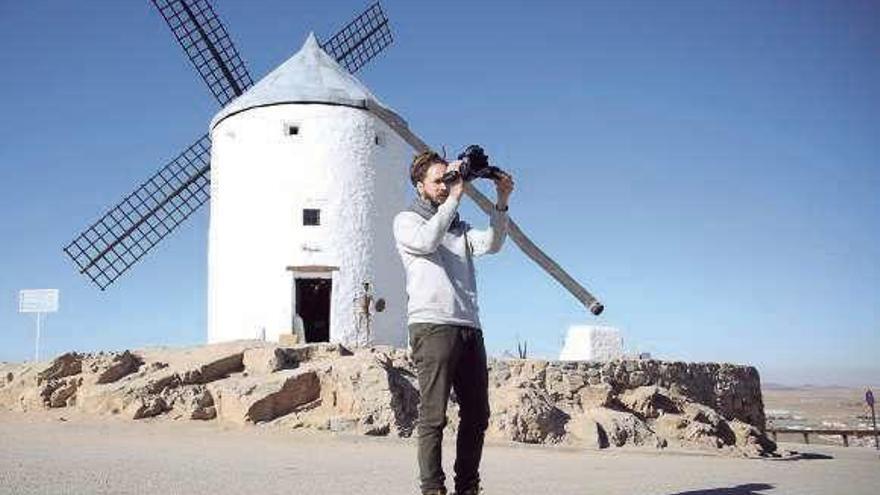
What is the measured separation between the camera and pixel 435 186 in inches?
151

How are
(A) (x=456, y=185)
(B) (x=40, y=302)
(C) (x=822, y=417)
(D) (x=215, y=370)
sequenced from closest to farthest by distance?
(A) (x=456, y=185), (D) (x=215, y=370), (B) (x=40, y=302), (C) (x=822, y=417)

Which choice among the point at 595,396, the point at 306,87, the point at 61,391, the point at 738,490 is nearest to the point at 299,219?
the point at 306,87

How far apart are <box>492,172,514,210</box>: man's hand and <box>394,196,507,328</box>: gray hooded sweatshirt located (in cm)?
6

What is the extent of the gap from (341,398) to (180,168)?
12263mm

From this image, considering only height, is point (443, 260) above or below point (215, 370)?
above

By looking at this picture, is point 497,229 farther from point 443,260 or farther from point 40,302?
point 40,302

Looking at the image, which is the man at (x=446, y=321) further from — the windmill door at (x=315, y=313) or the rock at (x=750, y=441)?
the windmill door at (x=315, y=313)

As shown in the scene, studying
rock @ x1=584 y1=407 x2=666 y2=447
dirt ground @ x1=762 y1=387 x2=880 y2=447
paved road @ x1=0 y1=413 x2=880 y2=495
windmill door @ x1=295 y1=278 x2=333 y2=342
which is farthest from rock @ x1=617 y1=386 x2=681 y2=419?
dirt ground @ x1=762 y1=387 x2=880 y2=447

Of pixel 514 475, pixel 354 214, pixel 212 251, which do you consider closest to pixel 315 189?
pixel 354 214

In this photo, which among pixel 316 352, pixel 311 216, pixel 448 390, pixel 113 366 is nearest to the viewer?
pixel 448 390

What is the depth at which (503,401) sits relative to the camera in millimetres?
10102

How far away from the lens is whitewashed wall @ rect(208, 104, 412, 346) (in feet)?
51.1

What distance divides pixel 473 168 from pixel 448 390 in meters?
1.15

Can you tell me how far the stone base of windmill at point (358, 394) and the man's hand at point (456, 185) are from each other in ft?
19.5
